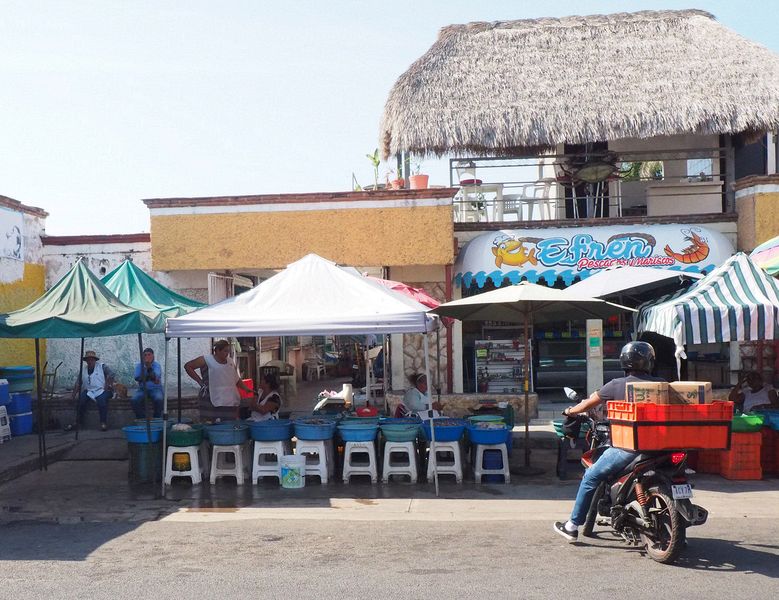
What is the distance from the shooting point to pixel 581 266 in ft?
46.1

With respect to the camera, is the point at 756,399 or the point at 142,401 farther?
the point at 142,401

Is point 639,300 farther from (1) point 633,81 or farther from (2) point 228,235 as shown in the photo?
(2) point 228,235

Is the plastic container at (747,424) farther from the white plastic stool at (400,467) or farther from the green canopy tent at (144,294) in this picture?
the green canopy tent at (144,294)

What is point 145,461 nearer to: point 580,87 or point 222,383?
point 222,383

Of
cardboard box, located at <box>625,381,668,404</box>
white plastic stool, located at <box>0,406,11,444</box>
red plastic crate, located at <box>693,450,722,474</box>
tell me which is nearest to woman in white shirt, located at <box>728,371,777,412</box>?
red plastic crate, located at <box>693,450,722,474</box>

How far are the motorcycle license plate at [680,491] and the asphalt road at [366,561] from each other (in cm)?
53

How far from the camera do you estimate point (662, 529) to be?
6000 mm

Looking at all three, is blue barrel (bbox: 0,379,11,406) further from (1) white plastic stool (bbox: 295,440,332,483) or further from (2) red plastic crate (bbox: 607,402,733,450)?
(2) red plastic crate (bbox: 607,402,733,450)

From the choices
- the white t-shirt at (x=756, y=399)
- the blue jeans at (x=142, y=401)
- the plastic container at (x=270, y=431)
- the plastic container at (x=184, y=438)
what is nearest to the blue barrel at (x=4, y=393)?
the blue jeans at (x=142, y=401)

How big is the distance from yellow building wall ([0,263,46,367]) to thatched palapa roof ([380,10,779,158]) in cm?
723

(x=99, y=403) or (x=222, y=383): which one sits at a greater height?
(x=222, y=383)

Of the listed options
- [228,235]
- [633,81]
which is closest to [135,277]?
[228,235]

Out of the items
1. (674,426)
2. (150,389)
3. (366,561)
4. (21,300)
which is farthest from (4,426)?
(674,426)

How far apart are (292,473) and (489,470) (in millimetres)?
2352
